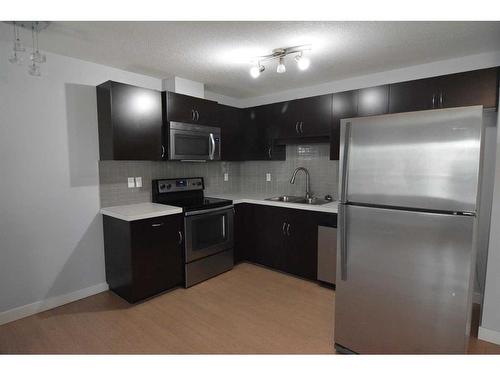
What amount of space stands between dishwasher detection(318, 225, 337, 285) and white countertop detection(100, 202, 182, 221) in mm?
1520

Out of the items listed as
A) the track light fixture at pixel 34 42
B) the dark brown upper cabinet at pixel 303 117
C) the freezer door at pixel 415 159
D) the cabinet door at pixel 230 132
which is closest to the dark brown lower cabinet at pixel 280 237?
the cabinet door at pixel 230 132

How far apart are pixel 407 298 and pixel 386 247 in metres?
0.32

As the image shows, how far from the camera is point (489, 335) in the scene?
2.10 m

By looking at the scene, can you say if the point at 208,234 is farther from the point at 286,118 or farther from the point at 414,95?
the point at 414,95

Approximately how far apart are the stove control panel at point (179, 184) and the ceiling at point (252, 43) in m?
1.24

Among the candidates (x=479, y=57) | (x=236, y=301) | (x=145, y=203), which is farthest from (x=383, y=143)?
(x=145, y=203)

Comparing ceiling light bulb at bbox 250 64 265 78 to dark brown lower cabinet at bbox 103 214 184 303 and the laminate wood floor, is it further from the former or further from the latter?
the laminate wood floor

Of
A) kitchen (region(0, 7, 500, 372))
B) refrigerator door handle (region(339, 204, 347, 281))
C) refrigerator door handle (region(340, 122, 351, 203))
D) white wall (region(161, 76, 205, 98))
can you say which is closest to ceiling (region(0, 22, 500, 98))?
kitchen (region(0, 7, 500, 372))

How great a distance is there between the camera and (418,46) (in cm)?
232

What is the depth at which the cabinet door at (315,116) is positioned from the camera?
3.15 metres

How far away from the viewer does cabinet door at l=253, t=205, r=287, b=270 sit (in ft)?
10.8

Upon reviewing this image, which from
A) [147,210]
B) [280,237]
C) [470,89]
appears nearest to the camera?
[470,89]

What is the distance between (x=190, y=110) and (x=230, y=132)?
70 cm

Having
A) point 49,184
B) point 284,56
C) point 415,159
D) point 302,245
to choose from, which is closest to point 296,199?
point 302,245
